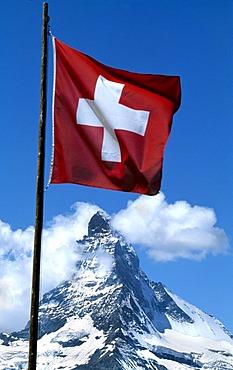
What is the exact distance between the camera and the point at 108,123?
17.3m

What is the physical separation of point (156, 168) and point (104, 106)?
1.71m

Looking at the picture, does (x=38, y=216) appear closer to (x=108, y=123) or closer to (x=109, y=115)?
(x=108, y=123)

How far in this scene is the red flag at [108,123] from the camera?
1642cm

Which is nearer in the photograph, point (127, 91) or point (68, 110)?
point (68, 110)

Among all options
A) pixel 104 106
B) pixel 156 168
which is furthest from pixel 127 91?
pixel 156 168

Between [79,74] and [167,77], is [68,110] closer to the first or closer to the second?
[79,74]

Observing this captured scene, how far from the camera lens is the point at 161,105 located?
715 inches

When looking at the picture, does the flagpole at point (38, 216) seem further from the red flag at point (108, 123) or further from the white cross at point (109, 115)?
the white cross at point (109, 115)

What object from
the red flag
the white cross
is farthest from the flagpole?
the white cross

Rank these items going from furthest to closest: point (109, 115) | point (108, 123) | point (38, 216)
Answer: point (109, 115) < point (108, 123) < point (38, 216)

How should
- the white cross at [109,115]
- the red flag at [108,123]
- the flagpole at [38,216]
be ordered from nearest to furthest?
the flagpole at [38,216], the red flag at [108,123], the white cross at [109,115]

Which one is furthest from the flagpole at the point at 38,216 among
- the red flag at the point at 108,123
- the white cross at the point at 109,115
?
the white cross at the point at 109,115

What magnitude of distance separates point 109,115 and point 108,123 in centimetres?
22

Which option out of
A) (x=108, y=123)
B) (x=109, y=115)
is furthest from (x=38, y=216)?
(x=109, y=115)
